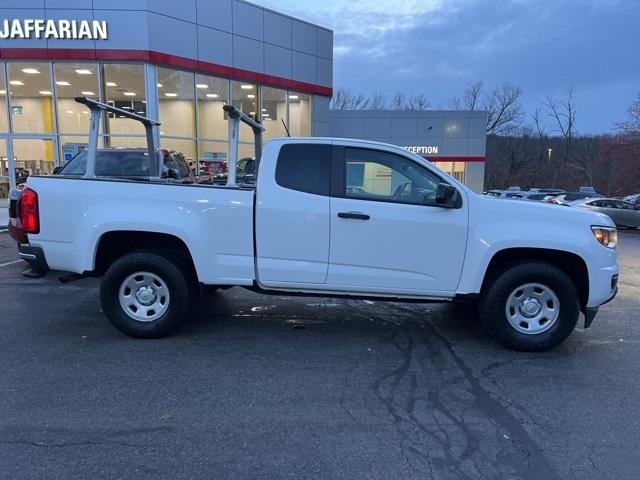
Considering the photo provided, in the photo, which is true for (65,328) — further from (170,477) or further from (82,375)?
(170,477)

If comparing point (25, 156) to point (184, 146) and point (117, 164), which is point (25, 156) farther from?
point (117, 164)

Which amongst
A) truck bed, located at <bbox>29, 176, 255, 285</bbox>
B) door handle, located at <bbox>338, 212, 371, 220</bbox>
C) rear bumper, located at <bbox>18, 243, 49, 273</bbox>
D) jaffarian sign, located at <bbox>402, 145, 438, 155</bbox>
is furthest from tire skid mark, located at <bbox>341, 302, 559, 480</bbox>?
jaffarian sign, located at <bbox>402, 145, 438, 155</bbox>

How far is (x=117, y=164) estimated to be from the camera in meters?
9.42

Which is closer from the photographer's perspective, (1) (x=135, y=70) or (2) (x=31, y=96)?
(1) (x=135, y=70)

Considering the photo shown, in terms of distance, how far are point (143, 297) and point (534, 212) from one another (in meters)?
3.89

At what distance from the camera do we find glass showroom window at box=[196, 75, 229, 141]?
19.4 metres

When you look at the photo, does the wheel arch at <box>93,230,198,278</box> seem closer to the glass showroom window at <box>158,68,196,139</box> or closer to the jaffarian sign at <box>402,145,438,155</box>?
the glass showroom window at <box>158,68,196,139</box>

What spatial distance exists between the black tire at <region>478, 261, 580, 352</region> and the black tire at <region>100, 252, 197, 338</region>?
116 inches

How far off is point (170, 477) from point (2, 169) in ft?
63.2

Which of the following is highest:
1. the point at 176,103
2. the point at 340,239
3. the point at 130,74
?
the point at 130,74

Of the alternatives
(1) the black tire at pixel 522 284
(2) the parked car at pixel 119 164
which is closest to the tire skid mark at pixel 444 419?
(1) the black tire at pixel 522 284

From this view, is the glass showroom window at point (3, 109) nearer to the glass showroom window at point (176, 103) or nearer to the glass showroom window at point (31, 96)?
the glass showroom window at point (31, 96)

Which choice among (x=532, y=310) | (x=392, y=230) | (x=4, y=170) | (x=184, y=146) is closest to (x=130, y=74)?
(x=184, y=146)

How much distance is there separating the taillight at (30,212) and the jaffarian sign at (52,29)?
561 inches
